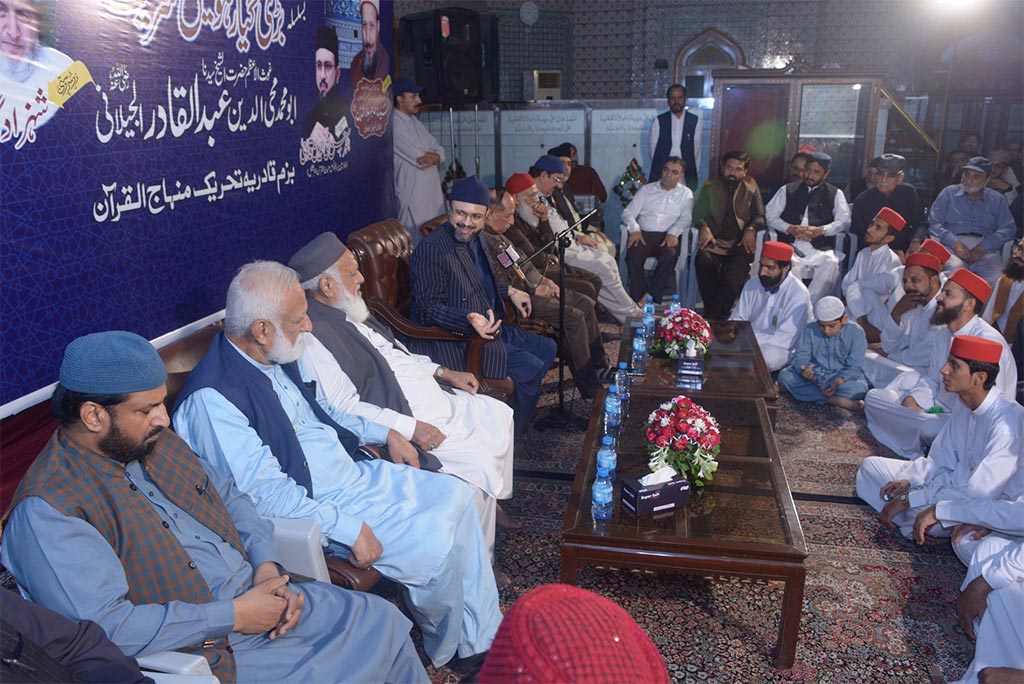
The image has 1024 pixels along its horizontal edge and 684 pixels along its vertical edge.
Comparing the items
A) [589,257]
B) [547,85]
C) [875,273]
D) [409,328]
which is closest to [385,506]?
[409,328]

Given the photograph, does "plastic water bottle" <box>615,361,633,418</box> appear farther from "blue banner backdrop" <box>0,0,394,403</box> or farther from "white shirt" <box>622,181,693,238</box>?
"white shirt" <box>622,181,693,238</box>

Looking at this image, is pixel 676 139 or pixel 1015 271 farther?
pixel 676 139

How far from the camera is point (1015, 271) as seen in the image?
4.61 metres

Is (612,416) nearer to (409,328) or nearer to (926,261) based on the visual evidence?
(409,328)

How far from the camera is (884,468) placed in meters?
3.38

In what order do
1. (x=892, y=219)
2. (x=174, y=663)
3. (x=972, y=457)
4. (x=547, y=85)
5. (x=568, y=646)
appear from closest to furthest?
(x=568, y=646) < (x=174, y=663) < (x=972, y=457) < (x=892, y=219) < (x=547, y=85)

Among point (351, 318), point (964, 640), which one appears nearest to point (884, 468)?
point (964, 640)

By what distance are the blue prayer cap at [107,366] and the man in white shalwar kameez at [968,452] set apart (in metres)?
2.67

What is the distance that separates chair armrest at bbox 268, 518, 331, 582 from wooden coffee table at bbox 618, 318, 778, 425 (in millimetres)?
1930

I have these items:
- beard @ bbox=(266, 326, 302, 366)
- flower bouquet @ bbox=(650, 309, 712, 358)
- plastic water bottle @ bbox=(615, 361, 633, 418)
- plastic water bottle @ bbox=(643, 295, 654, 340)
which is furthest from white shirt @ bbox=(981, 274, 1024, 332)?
beard @ bbox=(266, 326, 302, 366)

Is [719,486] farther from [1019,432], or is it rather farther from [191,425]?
[191,425]

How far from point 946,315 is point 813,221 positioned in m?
2.86

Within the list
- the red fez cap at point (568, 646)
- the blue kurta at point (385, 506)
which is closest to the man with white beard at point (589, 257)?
the blue kurta at point (385, 506)

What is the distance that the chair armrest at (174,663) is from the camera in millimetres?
1691
